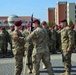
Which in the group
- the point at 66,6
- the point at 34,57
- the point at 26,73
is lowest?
the point at 26,73

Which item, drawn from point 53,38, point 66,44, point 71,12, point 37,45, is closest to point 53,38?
point 53,38

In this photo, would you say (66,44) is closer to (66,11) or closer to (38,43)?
(38,43)

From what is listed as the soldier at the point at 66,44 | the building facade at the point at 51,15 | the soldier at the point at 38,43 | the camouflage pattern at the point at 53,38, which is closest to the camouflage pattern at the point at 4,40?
the camouflage pattern at the point at 53,38

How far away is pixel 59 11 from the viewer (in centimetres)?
14325

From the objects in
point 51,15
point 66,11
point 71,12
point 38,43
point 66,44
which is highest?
point 66,11

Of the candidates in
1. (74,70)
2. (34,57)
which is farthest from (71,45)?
(74,70)

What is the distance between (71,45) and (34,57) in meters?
1.44

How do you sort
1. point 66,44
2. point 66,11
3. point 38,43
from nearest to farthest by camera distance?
point 38,43 → point 66,44 → point 66,11

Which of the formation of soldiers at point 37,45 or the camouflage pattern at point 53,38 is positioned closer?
the formation of soldiers at point 37,45

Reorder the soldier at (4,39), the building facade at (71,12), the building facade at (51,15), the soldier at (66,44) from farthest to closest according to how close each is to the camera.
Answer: the building facade at (51,15), the building facade at (71,12), the soldier at (4,39), the soldier at (66,44)

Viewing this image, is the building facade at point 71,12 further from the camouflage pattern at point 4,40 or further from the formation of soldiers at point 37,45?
the formation of soldiers at point 37,45

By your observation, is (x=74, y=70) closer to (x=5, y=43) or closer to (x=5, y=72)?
(x=5, y=72)

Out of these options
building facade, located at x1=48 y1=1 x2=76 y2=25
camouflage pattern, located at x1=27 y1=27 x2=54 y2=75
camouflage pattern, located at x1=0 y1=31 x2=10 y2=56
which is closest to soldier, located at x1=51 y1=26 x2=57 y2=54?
camouflage pattern, located at x1=0 y1=31 x2=10 y2=56

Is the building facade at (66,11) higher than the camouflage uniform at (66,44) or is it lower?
higher
